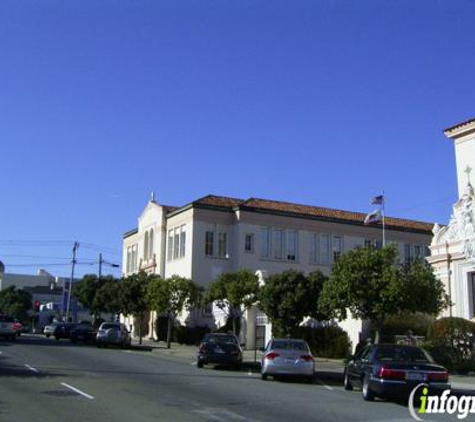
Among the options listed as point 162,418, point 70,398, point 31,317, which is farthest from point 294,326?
point 31,317

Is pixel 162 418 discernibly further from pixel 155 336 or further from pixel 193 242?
pixel 155 336

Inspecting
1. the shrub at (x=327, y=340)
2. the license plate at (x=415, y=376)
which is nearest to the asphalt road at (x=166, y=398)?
the license plate at (x=415, y=376)

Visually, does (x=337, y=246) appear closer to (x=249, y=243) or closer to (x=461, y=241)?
(x=249, y=243)

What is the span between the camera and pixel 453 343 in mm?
25984

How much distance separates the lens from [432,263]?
109ft

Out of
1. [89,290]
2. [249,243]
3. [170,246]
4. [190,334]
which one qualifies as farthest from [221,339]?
[89,290]

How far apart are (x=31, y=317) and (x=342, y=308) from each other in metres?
85.7

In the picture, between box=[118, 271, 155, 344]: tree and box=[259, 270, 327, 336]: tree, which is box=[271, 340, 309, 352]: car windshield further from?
box=[118, 271, 155, 344]: tree

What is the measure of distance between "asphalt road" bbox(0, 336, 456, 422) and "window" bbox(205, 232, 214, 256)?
27.3m

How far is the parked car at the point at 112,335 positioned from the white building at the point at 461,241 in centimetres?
1867

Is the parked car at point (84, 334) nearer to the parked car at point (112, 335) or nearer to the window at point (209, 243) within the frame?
the parked car at point (112, 335)

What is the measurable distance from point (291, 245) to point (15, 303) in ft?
202

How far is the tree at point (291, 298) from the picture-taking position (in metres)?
31.0

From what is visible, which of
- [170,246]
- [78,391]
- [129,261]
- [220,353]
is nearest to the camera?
[78,391]
